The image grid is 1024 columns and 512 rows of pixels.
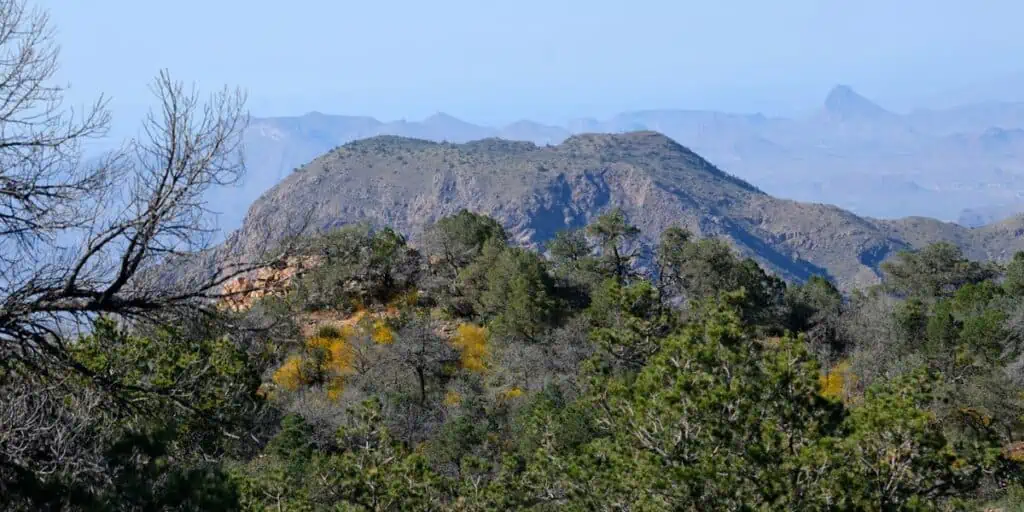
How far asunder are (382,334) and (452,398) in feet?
18.7

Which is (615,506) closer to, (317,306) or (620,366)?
(620,366)

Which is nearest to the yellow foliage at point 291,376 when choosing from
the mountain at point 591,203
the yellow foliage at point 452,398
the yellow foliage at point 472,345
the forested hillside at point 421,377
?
the forested hillside at point 421,377

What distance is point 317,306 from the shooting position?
36.1m

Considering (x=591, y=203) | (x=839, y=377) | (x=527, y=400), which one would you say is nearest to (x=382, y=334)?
(x=527, y=400)

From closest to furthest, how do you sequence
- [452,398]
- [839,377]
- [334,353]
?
[452,398] → [839,377] → [334,353]

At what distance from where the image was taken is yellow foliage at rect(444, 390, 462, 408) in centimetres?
2628

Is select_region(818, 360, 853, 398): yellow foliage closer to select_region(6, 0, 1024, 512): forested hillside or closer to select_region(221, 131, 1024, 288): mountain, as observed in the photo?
select_region(6, 0, 1024, 512): forested hillside

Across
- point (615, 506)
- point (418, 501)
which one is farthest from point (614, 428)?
point (418, 501)

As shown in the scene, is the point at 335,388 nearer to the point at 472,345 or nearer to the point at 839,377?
the point at 472,345

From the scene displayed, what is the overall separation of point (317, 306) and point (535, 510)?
24979mm

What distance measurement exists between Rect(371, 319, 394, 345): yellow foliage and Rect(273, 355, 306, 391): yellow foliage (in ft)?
10.6

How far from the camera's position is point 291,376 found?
99.3 ft

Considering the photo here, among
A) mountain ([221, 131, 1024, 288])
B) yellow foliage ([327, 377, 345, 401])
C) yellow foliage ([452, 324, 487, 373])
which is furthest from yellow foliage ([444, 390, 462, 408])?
mountain ([221, 131, 1024, 288])

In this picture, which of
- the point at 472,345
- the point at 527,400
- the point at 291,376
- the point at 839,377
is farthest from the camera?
the point at 472,345
